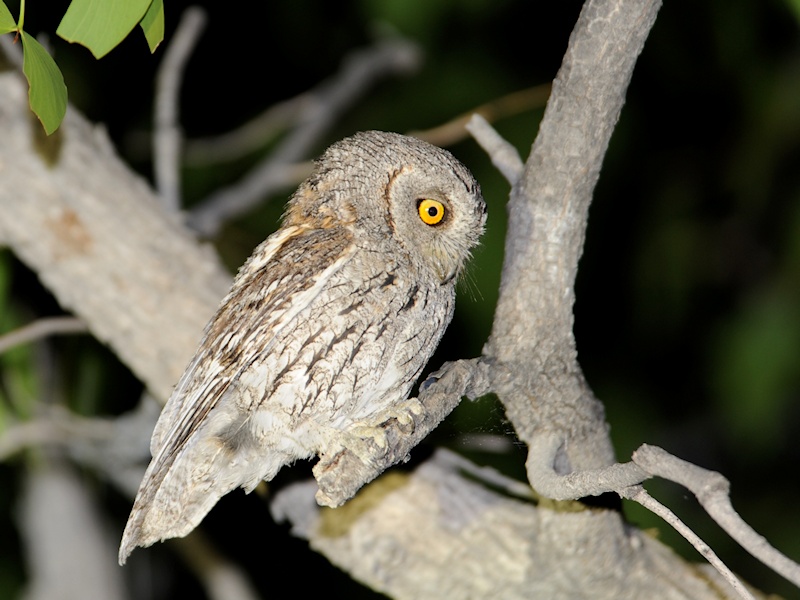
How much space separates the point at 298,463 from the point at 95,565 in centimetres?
150

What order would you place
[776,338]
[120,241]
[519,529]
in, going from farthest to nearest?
[776,338] < [120,241] < [519,529]

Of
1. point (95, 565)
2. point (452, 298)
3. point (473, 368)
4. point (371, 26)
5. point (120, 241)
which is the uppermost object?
point (371, 26)

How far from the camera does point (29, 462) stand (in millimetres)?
3693

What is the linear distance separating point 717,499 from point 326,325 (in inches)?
30.4

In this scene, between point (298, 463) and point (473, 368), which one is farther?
point (298, 463)

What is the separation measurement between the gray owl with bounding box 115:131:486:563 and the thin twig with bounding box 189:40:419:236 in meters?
1.02

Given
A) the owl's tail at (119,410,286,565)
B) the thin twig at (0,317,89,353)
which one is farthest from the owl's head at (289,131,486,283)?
the thin twig at (0,317,89,353)

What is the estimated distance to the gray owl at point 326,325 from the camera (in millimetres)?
1706

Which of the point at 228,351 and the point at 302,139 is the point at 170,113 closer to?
the point at 302,139

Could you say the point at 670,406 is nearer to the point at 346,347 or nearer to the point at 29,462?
the point at 29,462

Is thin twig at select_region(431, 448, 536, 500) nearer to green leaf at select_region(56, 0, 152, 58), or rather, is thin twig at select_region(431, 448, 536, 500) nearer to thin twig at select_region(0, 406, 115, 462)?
thin twig at select_region(0, 406, 115, 462)

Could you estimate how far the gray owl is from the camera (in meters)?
1.71

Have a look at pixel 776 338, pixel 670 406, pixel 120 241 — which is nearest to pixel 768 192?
pixel 776 338

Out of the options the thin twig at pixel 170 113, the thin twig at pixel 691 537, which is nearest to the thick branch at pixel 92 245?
the thin twig at pixel 170 113
